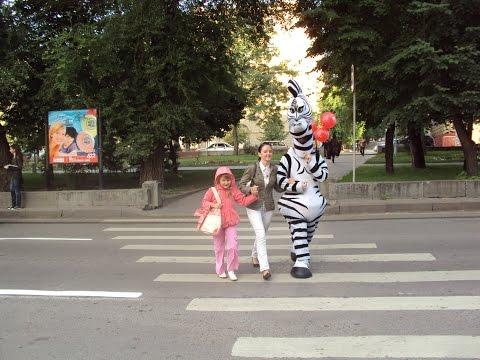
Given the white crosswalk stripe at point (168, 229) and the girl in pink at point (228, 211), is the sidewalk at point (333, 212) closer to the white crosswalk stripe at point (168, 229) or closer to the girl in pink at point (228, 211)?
the white crosswalk stripe at point (168, 229)

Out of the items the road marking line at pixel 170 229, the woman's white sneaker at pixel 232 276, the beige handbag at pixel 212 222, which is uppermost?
the beige handbag at pixel 212 222

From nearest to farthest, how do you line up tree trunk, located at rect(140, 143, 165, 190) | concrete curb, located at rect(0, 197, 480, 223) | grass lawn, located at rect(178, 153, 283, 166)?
concrete curb, located at rect(0, 197, 480, 223)
tree trunk, located at rect(140, 143, 165, 190)
grass lawn, located at rect(178, 153, 283, 166)

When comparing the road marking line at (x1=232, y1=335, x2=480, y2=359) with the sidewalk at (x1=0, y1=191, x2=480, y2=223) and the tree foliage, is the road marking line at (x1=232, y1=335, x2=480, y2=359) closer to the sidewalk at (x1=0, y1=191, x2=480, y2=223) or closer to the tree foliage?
the sidewalk at (x1=0, y1=191, x2=480, y2=223)

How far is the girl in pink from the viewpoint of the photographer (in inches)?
261

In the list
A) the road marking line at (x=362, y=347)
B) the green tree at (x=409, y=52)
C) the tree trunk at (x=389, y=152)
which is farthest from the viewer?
the tree trunk at (x=389, y=152)

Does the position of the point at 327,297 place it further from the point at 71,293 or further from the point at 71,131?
the point at 71,131

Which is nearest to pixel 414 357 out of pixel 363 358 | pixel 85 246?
pixel 363 358

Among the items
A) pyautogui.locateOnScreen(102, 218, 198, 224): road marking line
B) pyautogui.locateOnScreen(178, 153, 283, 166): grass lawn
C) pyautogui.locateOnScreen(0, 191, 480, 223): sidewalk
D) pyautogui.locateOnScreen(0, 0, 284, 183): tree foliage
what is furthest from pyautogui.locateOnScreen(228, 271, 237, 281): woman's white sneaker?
pyautogui.locateOnScreen(178, 153, 283, 166): grass lawn

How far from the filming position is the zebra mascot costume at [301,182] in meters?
6.75

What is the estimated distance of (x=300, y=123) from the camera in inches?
270

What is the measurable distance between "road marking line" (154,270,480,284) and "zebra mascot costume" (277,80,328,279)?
201mm

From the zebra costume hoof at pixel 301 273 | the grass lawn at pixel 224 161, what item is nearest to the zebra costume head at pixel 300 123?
the zebra costume hoof at pixel 301 273

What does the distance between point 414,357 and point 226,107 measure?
21.9 m

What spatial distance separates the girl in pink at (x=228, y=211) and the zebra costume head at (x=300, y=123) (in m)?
0.91
